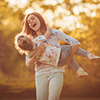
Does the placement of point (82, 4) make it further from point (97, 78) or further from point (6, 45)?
point (6, 45)

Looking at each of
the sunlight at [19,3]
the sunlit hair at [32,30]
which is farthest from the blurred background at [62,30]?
the sunlit hair at [32,30]

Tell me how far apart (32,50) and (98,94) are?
15.1 ft

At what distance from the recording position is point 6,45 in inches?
249

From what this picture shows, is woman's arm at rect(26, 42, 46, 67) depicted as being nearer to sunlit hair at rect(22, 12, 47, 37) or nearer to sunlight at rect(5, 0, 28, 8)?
sunlit hair at rect(22, 12, 47, 37)

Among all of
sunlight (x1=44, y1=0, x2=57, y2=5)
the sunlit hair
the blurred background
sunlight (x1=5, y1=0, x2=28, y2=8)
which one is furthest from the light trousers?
sunlight (x1=5, y1=0, x2=28, y2=8)

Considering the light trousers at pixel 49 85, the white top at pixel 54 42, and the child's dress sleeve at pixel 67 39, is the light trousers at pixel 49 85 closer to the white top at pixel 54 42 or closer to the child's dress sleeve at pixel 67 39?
the white top at pixel 54 42

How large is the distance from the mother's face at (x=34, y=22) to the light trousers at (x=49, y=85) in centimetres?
50

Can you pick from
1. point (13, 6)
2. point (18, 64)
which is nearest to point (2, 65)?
point (18, 64)

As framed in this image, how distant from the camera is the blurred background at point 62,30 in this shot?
19.1 ft

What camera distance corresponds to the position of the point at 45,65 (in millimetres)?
2043

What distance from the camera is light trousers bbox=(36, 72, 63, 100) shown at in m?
1.91

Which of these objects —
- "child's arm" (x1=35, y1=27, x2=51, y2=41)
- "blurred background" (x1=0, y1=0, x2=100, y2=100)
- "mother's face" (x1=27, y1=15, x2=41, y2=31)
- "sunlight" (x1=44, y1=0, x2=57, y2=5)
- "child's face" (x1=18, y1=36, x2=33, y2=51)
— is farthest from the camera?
"sunlight" (x1=44, y1=0, x2=57, y2=5)

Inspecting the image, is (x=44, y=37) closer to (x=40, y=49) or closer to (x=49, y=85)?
(x=40, y=49)

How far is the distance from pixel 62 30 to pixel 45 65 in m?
3.87
